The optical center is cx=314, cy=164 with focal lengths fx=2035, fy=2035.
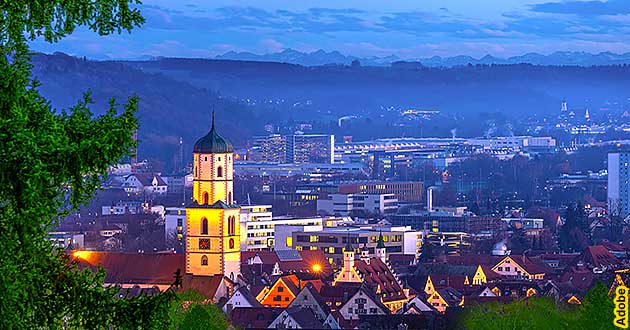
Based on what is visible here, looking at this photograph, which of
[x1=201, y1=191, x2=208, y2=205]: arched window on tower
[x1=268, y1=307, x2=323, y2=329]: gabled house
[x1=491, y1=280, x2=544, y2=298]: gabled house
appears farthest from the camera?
[x1=491, y1=280, x2=544, y2=298]: gabled house

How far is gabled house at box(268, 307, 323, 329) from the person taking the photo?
33.9 m

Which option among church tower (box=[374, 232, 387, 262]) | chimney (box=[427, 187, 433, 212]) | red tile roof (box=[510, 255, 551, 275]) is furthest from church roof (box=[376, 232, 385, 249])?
chimney (box=[427, 187, 433, 212])

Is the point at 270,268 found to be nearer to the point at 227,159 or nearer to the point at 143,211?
the point at 227,159

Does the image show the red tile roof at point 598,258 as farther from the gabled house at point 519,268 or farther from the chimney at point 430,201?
the chimney at point 430,201

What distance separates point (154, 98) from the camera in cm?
16162

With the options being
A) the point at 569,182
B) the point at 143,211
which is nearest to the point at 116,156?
the point at 143,211

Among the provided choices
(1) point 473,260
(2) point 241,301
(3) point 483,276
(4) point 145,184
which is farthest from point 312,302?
(4) point 145,184

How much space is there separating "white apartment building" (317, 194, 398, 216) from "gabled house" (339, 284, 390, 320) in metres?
48.4

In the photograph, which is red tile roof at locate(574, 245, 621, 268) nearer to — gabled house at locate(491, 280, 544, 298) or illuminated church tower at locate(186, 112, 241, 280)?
gabled house at locate(491, 280, 544, 298)

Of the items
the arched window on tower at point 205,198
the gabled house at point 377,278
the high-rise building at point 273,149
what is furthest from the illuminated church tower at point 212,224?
the high-rise building at point 273,149

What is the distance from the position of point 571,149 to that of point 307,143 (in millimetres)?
18996

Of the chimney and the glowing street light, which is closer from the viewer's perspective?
the glowing street light

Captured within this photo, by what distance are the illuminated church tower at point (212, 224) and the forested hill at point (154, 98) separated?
306 ft

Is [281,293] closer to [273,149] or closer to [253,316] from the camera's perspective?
[253,316]
